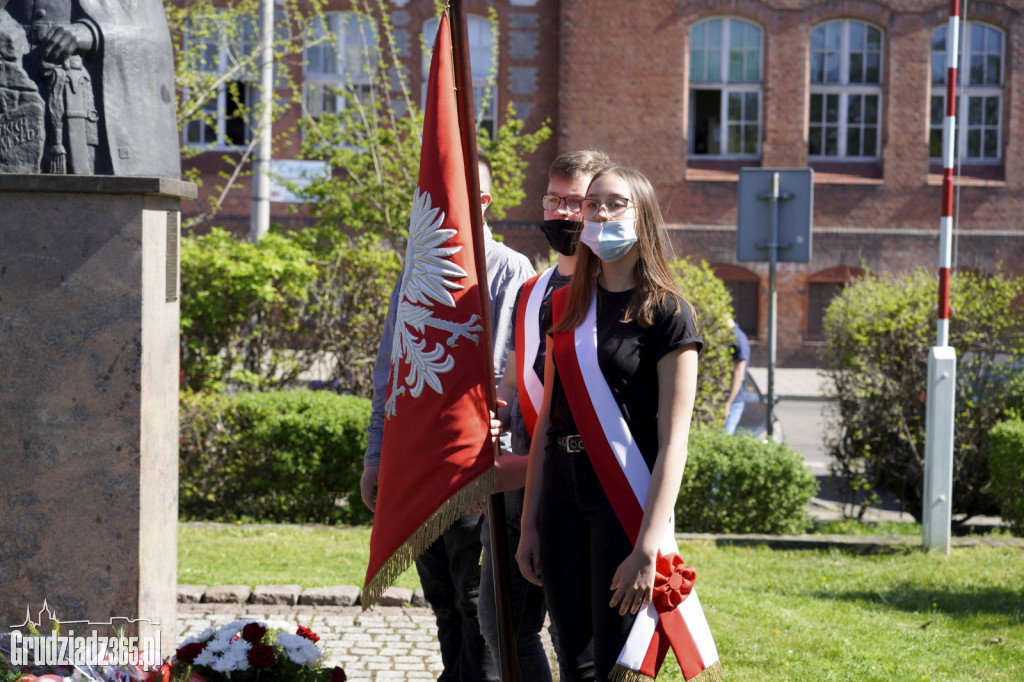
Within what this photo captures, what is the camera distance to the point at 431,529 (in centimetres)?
334

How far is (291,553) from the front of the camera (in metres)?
6.99

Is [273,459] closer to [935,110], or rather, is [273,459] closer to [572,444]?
[572,444]

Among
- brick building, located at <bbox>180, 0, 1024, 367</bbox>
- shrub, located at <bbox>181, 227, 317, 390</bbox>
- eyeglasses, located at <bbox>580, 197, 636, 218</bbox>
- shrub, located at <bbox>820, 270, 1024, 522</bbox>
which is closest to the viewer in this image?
eyeglasses, located at <bbox>580, 197, 636, 218</bbox>

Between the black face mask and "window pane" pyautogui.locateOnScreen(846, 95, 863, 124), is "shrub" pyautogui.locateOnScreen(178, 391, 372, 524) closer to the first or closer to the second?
the black face mask

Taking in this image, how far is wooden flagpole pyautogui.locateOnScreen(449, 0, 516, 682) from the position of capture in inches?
127

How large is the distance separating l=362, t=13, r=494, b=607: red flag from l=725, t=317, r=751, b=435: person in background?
5.56m

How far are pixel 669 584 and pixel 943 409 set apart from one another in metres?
4.81

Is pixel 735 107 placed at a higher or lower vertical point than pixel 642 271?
higher

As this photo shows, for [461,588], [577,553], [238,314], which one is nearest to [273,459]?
[238,314]

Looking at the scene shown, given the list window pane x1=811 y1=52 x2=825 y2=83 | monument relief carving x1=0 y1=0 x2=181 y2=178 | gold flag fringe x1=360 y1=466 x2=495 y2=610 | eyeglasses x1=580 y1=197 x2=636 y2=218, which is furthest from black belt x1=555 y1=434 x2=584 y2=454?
window pane x1=811 y1=52 x2=825 y2=83

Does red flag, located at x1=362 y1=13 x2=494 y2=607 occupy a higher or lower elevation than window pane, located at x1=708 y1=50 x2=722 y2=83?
lower

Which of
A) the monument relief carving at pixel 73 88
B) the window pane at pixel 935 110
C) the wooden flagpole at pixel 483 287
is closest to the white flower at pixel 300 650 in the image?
the wooden flagpole at pixel 483 287

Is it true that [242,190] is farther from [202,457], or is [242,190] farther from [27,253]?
[27,253]

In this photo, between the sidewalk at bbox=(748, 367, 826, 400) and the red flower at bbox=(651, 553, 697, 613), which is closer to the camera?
the red flower at bbox=(651, 553, 697, 613)
